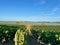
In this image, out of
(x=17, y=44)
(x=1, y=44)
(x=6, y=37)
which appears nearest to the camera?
(x=17, y=44)

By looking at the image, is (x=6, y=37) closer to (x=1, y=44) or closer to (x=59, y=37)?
(x=1, y=44)

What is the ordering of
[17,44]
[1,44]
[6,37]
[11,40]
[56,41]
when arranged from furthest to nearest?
1. [11,40]
2. [6,37]
3. [1,44]
4. [56,41]
5. [17,44]

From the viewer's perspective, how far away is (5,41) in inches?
757

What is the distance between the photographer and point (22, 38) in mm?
11367

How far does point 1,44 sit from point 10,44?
130cm

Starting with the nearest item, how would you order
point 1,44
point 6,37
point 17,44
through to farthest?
point 17,44, point 1,44, point 6,37

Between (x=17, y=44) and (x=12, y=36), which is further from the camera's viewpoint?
(x=12, y=36)

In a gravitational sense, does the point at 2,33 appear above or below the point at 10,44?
above

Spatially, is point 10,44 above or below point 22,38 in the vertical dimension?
below

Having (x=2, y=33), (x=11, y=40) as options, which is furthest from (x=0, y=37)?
(x=11, y=40)

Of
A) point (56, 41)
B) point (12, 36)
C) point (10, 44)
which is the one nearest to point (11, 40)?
point (12, 36)

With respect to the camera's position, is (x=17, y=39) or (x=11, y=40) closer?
(x=17, y=39)

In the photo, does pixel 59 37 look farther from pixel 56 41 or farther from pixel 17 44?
pixel 17 44

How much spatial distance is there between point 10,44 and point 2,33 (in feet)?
5.06
